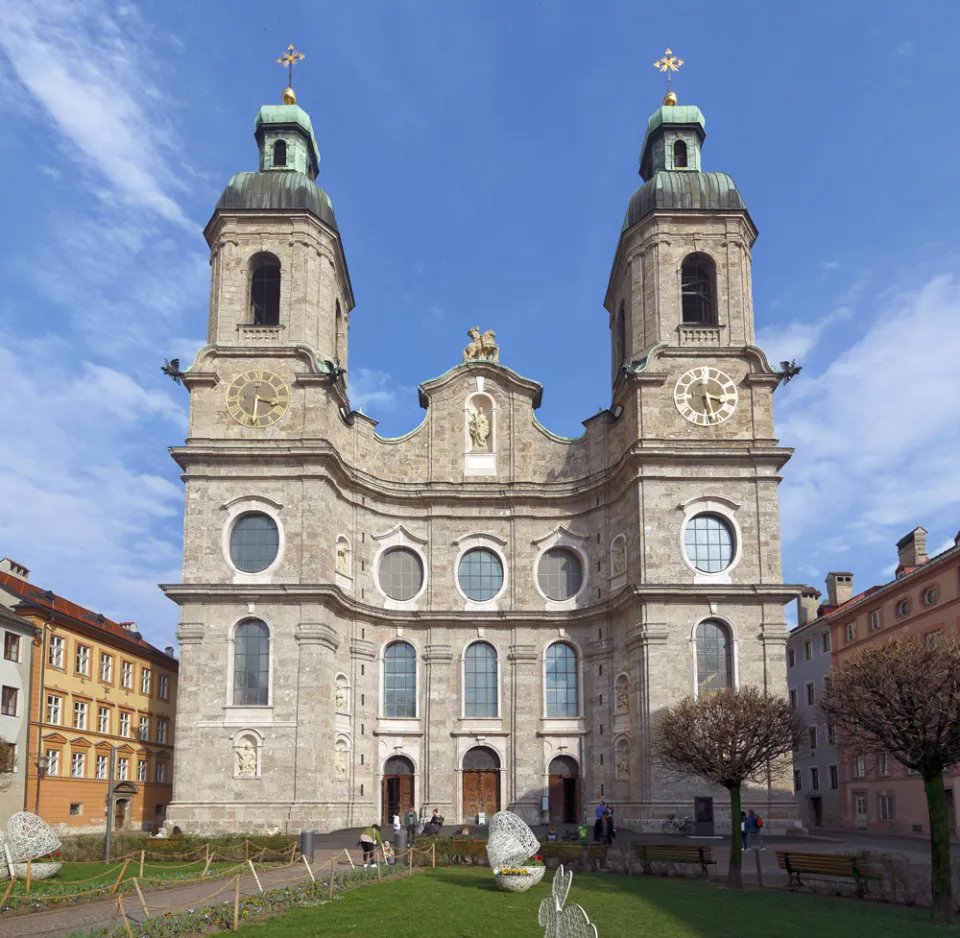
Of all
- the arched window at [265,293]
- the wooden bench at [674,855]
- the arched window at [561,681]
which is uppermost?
the arched window at [265,293]

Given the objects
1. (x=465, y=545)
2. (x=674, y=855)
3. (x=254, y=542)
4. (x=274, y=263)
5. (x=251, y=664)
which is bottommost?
(x=674, y=855)

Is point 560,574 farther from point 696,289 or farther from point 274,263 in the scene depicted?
point 274,263

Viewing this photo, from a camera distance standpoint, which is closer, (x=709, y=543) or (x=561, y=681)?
(x=709, y=543)

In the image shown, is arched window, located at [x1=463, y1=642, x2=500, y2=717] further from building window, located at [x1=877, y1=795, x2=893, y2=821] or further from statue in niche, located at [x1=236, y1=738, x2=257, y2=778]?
building window, located at [x1=877, y1=795, x2=893, y2=821]

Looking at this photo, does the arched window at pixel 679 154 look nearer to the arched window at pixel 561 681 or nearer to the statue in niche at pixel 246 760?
the arched window at pixel 561 681

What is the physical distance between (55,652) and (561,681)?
71.3 ft

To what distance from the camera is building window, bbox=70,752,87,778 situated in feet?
152

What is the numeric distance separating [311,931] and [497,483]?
108ft

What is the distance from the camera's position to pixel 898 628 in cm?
5194

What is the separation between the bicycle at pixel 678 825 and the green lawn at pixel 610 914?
13.9m

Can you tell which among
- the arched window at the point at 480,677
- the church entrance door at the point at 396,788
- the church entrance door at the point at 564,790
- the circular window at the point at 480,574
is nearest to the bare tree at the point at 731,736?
the church entrance door at the point at 564,790

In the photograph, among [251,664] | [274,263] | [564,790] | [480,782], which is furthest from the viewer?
[274,263]

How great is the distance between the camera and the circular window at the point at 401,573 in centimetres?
4984

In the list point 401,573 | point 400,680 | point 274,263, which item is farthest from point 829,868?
point 274,263
